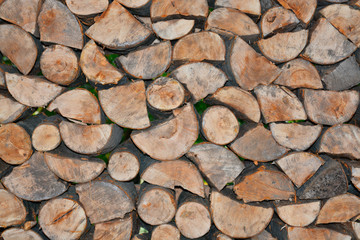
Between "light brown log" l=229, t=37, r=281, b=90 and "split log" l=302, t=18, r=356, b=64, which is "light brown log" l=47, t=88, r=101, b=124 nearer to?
"light brown log" l=229, t=37, r=281, b=90

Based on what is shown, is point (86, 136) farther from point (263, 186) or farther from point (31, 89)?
point (263, 186)

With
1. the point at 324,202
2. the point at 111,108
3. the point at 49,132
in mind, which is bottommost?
the point at 324,202

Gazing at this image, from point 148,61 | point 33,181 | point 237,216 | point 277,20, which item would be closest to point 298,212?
point 237,216

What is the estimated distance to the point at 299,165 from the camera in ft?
5.76

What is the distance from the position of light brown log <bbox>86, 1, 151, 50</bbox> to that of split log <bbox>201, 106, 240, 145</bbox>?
54 centimetres

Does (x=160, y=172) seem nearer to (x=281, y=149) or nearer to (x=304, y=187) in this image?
(x=281, y=149)

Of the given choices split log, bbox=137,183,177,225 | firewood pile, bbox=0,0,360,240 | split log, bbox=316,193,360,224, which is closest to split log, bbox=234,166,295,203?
firewood pile, bbox=0,0,360,240

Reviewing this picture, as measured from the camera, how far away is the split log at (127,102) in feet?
5.34

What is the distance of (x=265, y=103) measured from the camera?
1712 millimetres

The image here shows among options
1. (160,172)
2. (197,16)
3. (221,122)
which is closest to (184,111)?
(221,122)

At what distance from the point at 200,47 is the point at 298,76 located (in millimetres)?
588

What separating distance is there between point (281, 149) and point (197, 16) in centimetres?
87

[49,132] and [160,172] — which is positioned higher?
[49,132]

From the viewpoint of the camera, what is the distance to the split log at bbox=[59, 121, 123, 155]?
1.64 m
